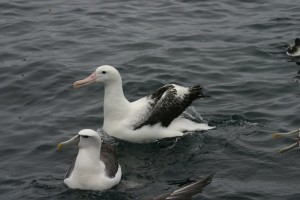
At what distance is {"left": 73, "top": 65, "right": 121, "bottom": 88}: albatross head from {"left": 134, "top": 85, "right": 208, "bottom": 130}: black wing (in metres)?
0.79

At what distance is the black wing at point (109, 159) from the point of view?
445 inches

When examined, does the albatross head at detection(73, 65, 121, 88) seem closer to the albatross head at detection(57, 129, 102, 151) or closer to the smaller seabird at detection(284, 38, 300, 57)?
the albatross head at detection(57, 129, 102, 151)

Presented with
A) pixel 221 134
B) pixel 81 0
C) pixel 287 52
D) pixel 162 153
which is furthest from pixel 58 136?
pixel 81 0

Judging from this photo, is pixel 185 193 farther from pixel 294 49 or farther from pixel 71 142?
pixel 294 49

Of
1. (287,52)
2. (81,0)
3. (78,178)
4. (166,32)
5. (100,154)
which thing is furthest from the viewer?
(81,0)

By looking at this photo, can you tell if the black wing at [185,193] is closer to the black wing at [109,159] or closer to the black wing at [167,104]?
the black wing at [109,159]

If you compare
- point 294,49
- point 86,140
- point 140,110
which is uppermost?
point 294,49

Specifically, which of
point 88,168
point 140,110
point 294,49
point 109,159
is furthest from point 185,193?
point 294,49

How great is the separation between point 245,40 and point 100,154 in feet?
24.2

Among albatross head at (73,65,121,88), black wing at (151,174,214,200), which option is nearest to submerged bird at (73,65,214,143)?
albatross head at (73,65,121,88)

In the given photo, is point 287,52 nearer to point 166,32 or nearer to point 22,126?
point 166,32

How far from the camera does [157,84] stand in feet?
50.8

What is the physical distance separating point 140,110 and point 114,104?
1.58 feet

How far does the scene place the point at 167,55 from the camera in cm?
1723
